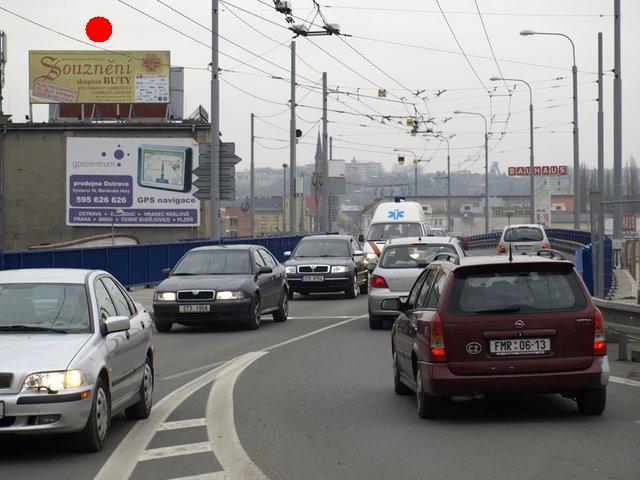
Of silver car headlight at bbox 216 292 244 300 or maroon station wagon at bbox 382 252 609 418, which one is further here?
silver car headlight at bbox 216 292 244 300

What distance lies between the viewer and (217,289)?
69.9ft

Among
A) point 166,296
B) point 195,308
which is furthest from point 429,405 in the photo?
point 166,296

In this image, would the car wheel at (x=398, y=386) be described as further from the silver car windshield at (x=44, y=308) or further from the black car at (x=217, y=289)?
the black car at (x=217, y=289)

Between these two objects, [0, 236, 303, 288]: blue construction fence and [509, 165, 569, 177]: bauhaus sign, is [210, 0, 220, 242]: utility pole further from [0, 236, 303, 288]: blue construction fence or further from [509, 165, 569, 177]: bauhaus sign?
[509, 165, 569, 177]: bauhaus sign

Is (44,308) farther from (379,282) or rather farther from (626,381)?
(379,282)

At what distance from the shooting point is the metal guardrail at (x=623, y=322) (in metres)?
15.2

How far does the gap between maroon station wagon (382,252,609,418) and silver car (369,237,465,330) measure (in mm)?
10473

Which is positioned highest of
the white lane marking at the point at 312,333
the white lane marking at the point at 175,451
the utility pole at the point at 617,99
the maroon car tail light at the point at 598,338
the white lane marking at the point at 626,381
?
the utility pole at the point at 617,99

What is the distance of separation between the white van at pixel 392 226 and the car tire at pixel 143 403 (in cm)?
2398

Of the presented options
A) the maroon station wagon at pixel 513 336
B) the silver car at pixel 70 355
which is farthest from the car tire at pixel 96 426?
the maroon station wagon at pixel 513 336

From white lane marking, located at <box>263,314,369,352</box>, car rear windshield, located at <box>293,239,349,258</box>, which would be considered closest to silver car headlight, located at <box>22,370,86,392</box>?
white lane marking, located at <box>263,314,369,352</box>

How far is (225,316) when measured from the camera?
69.5 feet

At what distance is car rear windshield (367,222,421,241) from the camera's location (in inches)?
1481

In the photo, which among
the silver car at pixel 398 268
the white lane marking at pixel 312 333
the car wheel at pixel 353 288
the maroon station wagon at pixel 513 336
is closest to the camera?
the maroon station wagon at pixel 513 336
